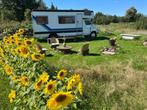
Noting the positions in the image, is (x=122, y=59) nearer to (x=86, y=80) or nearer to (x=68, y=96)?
(x=86, y=80)

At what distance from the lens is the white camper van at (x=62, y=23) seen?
29.0 meters

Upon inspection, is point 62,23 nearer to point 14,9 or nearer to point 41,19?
point 41,19

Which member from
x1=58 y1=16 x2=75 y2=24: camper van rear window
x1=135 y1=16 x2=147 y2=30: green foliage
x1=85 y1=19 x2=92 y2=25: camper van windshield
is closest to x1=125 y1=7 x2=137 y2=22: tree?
x1=135 y1=16 x2=147 y2=30: green foliage

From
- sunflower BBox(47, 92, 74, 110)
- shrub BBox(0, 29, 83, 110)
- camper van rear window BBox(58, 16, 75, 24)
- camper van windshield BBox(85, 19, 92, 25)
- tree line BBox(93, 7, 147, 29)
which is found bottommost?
tree line BBox(93, 7, 147, 29)

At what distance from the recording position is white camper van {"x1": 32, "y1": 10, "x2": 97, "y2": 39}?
28973 millimetres

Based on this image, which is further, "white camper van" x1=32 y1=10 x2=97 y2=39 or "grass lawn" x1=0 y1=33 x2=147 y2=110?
"white camper van" x1=32 y1=10 x2=97 y2=39

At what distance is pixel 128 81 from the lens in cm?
1126

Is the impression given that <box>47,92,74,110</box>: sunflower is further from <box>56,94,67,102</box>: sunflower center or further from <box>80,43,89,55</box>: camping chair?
<box>80,43,89,55</box>: camping chair

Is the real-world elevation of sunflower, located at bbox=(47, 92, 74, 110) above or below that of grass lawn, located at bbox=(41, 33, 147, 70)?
above

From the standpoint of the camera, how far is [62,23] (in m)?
30.1

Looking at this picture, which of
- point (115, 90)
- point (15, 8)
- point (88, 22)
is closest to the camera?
point (115, 90)

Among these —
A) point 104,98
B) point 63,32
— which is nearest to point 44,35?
point 63,32

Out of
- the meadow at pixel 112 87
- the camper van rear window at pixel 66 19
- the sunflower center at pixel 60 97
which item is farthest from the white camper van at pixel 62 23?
the sunflower center at pixel 60 97

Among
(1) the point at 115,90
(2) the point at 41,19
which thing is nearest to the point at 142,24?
(2) the point at 41,19
